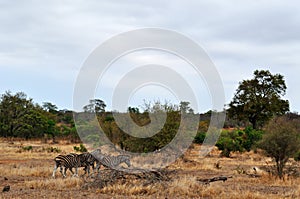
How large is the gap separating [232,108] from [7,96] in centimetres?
3104

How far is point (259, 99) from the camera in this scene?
42625 millimetres

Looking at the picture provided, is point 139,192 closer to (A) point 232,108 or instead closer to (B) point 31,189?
(B) point 31,189

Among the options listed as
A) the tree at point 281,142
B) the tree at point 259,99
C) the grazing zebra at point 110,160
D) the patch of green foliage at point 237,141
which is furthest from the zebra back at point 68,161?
the tree at point 259,99

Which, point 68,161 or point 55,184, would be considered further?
point 68,161

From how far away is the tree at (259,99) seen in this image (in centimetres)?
4219

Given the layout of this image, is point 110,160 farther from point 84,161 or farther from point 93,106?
point 93,106

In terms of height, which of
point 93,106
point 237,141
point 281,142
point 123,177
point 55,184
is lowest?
point 55,184

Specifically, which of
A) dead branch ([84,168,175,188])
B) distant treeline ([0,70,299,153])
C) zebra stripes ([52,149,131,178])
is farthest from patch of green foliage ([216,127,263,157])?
dead branch ([84,168,175,188])

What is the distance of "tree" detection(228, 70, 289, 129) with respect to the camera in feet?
138

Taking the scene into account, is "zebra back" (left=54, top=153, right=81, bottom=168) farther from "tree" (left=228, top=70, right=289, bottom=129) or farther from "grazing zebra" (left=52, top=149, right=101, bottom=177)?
"tree" (left=228, top=70, right=289, bottom=129)

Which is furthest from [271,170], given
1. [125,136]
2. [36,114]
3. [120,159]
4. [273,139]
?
[36,114]

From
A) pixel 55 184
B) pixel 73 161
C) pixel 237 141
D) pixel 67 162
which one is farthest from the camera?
pixel 237 141

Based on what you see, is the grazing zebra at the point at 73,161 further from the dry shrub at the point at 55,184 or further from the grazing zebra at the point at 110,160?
the dry shrub at the point at 55,184

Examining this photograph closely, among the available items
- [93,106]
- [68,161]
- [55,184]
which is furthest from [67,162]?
[93,106]
